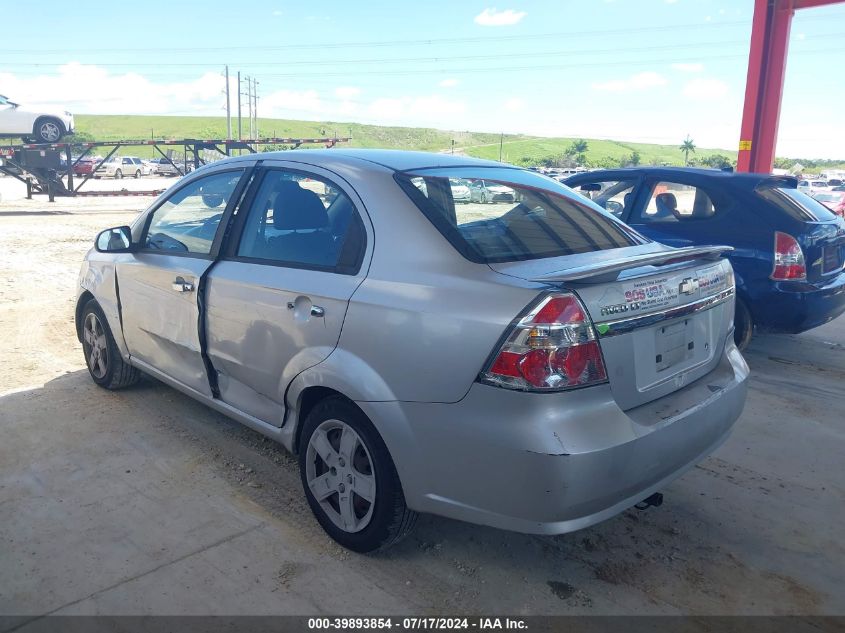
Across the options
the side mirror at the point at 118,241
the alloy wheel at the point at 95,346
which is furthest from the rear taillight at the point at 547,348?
the alloy wheel at the point at 95,346

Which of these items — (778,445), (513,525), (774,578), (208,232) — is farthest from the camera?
(778,445)

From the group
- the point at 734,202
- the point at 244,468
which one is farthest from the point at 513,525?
the point at 734,202

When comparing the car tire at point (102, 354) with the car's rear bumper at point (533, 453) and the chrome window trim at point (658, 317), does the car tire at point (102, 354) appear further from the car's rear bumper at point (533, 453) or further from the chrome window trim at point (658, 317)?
the chrome window trim at point (658, 317)

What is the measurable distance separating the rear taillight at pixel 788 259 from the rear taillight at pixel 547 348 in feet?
13.0

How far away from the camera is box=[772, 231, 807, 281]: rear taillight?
18.0 ft

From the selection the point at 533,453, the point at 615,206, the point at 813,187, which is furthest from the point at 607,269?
the point at 813,187

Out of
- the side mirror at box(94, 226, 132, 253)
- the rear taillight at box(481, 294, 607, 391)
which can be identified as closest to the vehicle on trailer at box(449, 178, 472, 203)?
the rear taillight at box(481, 294, 607, 391)

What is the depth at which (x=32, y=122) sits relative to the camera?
2355 centimetres

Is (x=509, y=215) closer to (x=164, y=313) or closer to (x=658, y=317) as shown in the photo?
(x=658, y=317)

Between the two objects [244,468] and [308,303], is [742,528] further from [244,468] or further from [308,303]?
[244,468]

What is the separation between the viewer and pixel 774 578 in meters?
2.88

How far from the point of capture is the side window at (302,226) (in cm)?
300

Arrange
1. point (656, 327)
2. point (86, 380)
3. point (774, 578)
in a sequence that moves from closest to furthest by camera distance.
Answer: point (656, 327)
point (774, 578)
point (86, 380)

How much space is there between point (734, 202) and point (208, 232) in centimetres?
436
